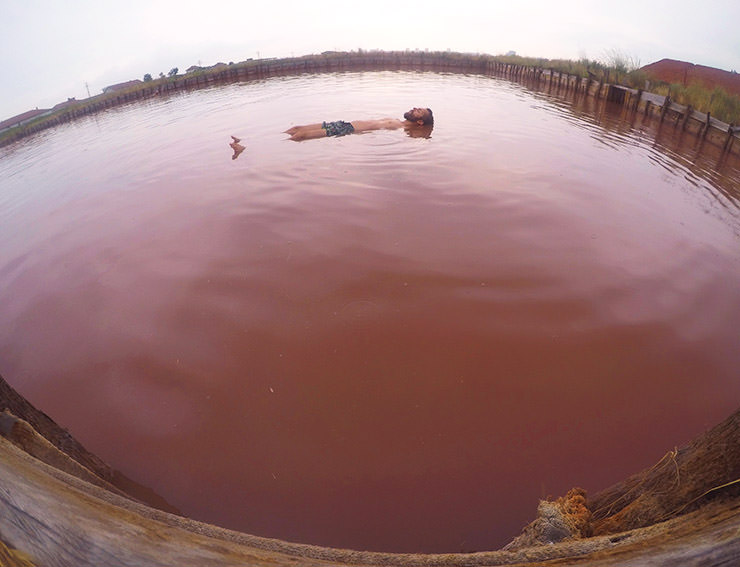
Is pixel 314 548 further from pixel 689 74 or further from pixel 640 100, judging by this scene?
pixel 689 74

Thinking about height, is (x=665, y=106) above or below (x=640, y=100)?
below

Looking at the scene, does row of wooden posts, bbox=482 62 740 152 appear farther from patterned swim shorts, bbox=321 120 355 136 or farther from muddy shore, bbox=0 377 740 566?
muddy shore, bbox=0 377 740 566

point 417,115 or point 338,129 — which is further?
point 417,115

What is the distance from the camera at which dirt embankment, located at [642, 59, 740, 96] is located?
14.4 m

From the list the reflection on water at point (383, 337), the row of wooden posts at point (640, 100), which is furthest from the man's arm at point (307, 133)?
the row of wooden posts at point (640, 100)

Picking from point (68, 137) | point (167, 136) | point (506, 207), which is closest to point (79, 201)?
point (167, 136)

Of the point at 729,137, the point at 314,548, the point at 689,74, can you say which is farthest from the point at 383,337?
the point at 689,74

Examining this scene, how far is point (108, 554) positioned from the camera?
73 centimetres

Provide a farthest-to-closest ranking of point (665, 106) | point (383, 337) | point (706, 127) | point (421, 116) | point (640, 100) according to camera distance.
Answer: point (640, 100) < point (665, 106) < point (421, 116) < point (706, 127) < point (383, 337)

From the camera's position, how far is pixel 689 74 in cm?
1647

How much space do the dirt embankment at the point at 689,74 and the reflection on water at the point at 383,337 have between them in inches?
448

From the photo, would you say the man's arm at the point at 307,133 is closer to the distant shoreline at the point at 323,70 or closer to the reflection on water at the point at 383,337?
the reflection on water at the point at 383,337

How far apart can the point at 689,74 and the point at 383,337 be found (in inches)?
846

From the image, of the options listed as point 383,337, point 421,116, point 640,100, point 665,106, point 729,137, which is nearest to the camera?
point 383,337
